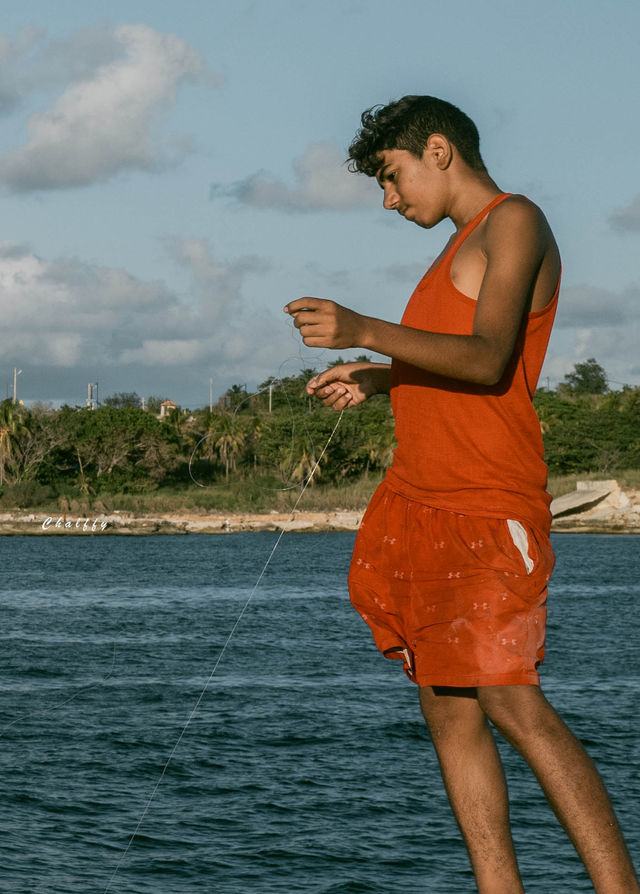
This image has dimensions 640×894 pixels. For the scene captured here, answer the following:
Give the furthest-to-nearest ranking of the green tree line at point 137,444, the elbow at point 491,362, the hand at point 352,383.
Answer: the green tree line at point 137,444, the hand at point 352,383, the elbow at point 491,362

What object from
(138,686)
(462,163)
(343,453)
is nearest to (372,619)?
(462,163)

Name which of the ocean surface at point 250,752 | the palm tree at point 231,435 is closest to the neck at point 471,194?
the palm tree at point 231,435

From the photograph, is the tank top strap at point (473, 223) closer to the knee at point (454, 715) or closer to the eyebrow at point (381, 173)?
the eyebrow at point (381, 173)

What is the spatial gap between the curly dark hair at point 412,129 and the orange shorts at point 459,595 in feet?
2.83

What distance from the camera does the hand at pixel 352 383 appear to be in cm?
321

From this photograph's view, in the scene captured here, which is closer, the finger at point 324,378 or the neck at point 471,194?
the neck at point 471,194

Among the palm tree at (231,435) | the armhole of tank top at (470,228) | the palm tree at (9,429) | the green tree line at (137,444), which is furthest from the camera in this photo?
the palm tree at (9,429)

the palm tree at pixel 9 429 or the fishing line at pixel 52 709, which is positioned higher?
the palm tree at pixel 9 429

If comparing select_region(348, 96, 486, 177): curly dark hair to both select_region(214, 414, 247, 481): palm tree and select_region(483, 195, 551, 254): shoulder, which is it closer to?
select_region(483, 195, 551, 254): shoulder

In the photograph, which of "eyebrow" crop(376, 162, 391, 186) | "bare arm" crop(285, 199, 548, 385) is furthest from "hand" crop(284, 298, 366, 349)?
"eyebrow" crop(376, 162, 391, 186)

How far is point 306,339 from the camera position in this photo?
2.53m

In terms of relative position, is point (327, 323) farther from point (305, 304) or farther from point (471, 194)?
point (471, 194)

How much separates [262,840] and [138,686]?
12.4m

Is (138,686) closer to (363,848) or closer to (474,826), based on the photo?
(363,848)
